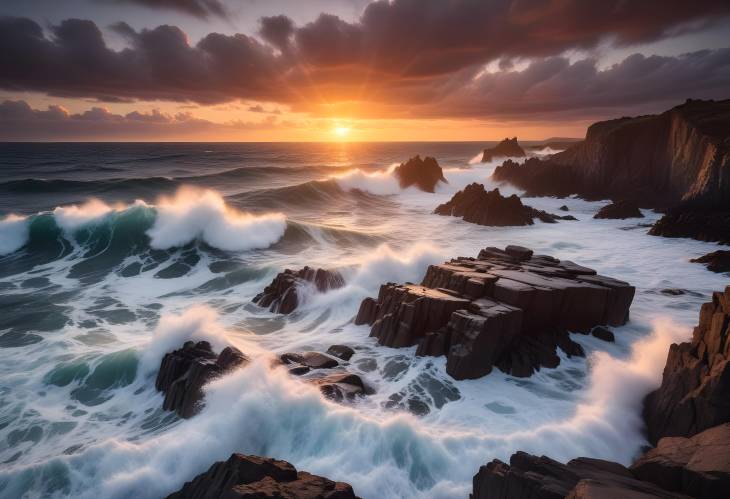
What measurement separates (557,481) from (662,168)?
4376 cm

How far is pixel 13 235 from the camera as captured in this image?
26031mm

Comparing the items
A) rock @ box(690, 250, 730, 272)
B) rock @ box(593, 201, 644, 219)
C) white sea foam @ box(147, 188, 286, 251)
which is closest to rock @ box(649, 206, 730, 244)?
rock @ box(593, 201, 644, 219)

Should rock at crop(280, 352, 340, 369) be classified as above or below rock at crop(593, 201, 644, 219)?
below

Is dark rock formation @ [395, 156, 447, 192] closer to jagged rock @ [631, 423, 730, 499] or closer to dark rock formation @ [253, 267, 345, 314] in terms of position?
dark rock formation @ [253, 267, 345, 314]

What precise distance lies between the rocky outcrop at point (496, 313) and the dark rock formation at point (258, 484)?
223 inches

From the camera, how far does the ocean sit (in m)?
8.18

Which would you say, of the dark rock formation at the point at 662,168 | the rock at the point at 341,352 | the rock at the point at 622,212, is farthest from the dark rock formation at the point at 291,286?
the rock at the point at 622,212

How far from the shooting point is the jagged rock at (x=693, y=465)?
5.26 meters

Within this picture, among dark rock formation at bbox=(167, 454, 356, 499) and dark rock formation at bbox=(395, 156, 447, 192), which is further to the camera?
dark rock formation at bbox=(395, 156, 447, 192)

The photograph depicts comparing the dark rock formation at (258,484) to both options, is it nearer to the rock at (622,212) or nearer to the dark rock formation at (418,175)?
the rock at (622,212)

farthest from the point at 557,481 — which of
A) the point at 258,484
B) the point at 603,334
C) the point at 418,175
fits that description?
the point at 418,175

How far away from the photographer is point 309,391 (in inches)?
382

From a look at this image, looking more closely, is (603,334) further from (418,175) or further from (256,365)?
(418,175)

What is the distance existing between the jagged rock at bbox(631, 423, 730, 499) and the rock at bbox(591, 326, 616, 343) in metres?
6.33
